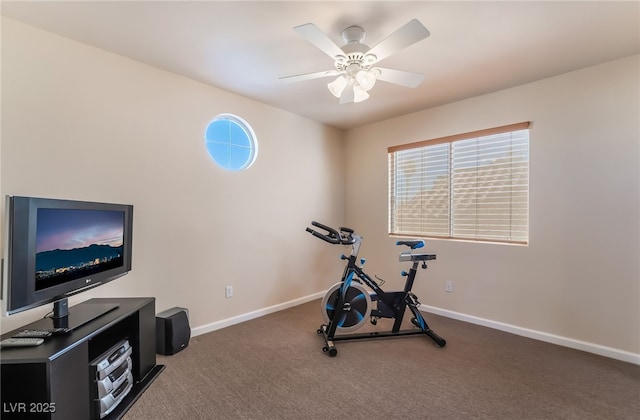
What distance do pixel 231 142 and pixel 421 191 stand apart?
2450mm

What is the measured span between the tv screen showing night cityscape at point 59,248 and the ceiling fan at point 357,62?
1.60 metres

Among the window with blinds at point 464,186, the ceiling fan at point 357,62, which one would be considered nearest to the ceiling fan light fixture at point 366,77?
the ceiling fan at point 357,62

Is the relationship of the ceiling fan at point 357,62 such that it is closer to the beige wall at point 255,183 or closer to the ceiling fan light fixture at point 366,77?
the ceiling fan light fixture at point 366,77

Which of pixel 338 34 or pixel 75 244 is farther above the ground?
pixel 338 34

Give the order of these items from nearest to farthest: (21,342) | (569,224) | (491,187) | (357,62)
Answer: (21,342) → (357,62) → (569,224) → (491,187)

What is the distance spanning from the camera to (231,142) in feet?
11.0

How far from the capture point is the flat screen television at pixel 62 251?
149 centimetres

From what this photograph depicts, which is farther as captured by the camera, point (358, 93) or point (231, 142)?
point (231, 142)

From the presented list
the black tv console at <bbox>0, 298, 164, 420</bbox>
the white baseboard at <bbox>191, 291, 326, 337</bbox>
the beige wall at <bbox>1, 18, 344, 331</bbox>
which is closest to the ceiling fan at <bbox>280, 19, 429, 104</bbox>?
the beige wall at <bbox>1, 18, 344, 331</bbox>

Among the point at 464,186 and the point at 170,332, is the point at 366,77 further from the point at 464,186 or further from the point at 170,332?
the point at 170,332

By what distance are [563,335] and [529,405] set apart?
1269 millimetres

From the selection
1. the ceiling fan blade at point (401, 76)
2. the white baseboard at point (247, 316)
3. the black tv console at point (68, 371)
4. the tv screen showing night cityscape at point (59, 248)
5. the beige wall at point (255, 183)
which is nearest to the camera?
the black tv console at point (68, 371)

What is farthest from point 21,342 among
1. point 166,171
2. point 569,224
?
point 569,224

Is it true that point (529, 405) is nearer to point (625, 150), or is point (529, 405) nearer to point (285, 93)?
point (625, 150)
